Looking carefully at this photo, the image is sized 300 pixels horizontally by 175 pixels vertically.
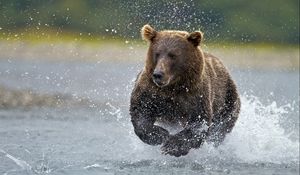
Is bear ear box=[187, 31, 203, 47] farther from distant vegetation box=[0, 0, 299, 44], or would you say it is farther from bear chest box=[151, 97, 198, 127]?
distant vegetation box=[0, 0, 299, 44]

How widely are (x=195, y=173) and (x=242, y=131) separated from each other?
10.6 ft

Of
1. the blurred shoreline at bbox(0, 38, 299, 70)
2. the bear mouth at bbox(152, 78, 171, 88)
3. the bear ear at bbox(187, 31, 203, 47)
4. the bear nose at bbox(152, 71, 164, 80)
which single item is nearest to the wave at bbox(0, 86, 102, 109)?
the bear ear at bbox(187, 31, 203, 47)

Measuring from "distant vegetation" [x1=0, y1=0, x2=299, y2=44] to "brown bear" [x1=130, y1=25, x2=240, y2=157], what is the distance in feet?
71.4

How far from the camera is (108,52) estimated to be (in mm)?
40000

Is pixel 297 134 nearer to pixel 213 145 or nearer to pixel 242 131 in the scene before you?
pixel 242 131

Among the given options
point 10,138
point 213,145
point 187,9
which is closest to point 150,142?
point 213,145

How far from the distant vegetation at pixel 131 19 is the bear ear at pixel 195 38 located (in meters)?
21.8

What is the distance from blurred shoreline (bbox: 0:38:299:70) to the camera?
37.9 m

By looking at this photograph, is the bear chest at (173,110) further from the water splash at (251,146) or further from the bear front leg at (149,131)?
the water splash at (251,146)

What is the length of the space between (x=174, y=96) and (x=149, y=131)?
52 centimetres

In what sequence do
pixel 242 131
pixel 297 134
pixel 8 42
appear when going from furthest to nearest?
pixel 8 42, pixel 297 134, pixel 242 131

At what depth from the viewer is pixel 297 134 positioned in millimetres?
19422

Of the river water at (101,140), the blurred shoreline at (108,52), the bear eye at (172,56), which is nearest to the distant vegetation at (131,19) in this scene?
the blurred shoreline at (108,52)

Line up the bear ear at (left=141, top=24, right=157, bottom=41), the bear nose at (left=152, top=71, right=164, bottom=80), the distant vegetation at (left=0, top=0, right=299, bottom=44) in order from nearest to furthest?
the bear nose at (left=152, top=71, right=164, bottom=80) → the bear ear at (left=141, top=24, right=157, bottom=41) → the distant vegetation at (left=0, top=0, right=299, bottom=44)
